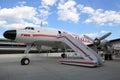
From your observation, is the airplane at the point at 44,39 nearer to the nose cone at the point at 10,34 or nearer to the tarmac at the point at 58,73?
the nose cone at the point at 10,34

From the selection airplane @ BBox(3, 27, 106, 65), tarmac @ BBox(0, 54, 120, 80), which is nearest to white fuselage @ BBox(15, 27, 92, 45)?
airplane @ BBox(3, 27, 106, 65)

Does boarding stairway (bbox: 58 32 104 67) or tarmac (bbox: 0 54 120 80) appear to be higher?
boarding stairway (bbox: 58 32 104 67)

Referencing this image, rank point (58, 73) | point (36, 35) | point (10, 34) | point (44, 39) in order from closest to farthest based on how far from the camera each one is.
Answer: point (58, 73)
point (10, 34)
point (36, 35)
point (44, 39)

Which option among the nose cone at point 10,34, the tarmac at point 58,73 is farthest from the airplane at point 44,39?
the tarmac at point 58,73

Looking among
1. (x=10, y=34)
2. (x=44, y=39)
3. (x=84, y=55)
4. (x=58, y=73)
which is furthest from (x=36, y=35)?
(x=58, y=73)

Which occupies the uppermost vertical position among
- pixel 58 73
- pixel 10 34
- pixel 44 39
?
pixel 10 34

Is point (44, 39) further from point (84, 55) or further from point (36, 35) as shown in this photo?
point (84, 55)

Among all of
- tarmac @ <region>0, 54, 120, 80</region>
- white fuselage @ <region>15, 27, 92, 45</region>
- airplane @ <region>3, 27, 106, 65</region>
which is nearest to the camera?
tarmac @ <region>0, 54, 120, 80</region>

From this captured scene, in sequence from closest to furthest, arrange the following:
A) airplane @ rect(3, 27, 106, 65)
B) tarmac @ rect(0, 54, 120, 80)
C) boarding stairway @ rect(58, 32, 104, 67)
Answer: tarmac @ rect(0, 54, 120, 80) < boarding stairway @ rect(58, 32, 104, 67) < airplane @ rect(3, 27, 106, 65)

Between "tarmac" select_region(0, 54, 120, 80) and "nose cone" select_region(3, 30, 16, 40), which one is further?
"nose cone" select_region(3, 30, 16, 40)

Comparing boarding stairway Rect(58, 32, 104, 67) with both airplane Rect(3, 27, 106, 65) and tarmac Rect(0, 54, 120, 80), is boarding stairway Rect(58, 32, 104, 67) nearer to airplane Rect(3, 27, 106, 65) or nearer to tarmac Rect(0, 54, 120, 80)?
airplane Rect(3, 27, 106, 65)

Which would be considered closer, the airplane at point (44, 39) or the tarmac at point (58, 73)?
the tarmac at point (58, 73)

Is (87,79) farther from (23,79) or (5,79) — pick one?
(5,79)

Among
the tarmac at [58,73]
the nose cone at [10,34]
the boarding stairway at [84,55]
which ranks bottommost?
the tarmac at [58,73]
